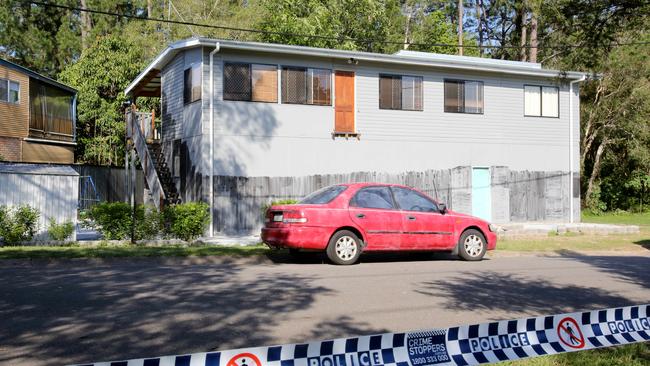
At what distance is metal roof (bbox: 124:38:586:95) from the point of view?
63.9 ft

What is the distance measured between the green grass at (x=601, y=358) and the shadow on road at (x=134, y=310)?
248cm

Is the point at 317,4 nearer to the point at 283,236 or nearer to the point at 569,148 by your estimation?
the point at 569,148

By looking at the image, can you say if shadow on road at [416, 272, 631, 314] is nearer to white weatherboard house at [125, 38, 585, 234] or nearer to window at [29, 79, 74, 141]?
white weatherboard house at [125, 38, 585, 234]

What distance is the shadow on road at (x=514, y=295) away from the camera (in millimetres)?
7770

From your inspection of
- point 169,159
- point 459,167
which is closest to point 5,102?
point 169,159

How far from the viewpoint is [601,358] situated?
5.32 m

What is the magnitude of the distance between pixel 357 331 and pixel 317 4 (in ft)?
101

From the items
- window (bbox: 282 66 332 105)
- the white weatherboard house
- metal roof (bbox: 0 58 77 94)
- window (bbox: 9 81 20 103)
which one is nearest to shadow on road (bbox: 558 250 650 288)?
the white weatherboard house

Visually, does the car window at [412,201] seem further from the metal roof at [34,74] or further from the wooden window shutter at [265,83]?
the metal roof at [34,74]

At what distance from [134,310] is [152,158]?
16072mm

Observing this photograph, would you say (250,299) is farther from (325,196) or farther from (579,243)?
(579,243)

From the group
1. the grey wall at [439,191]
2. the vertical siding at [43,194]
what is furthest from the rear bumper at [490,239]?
the vertical siding at [43,194]

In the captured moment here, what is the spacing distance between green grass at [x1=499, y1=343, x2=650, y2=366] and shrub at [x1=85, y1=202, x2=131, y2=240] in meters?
12.2

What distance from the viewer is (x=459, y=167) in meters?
23.2
